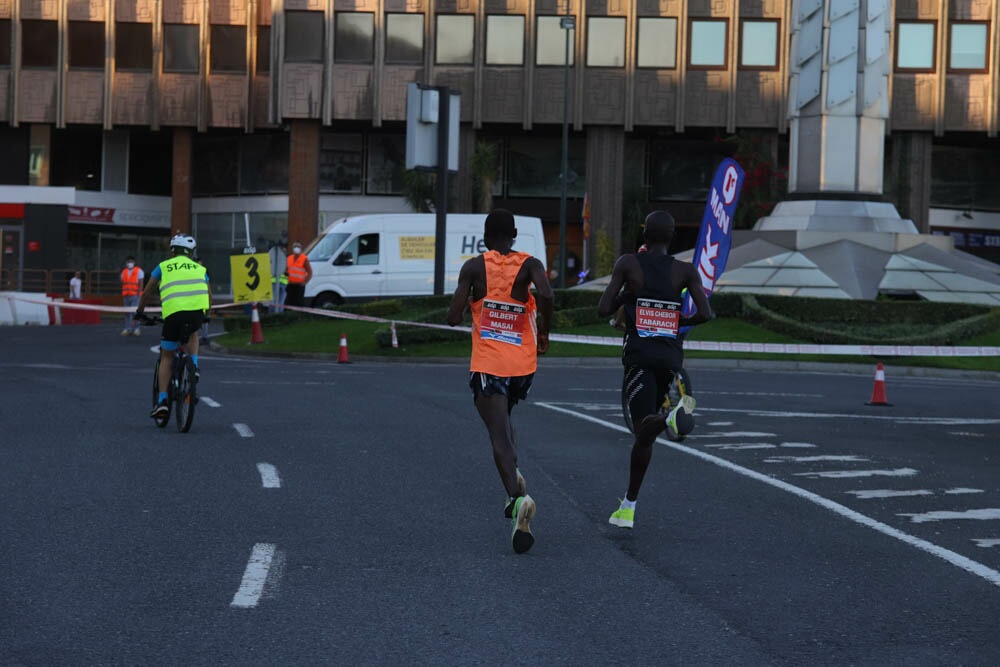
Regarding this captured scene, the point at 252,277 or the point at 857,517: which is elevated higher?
the point at 252,277

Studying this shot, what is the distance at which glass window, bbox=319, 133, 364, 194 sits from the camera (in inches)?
2301

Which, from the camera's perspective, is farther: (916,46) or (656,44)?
(656,44)

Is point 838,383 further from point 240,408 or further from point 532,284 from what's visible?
point 532,284

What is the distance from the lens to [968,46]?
181 feet

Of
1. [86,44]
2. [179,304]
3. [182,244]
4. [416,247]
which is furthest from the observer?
[86,44]

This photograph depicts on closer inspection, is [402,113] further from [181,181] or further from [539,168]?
[181,181]

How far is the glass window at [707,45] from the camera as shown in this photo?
5550 cm

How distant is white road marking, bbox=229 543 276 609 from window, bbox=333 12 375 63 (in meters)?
48.7

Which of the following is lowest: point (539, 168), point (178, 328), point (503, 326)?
point (178, 328)

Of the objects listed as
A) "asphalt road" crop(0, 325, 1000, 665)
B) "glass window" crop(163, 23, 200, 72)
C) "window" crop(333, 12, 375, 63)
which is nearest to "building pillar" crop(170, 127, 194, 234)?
"glass window" crop(163, 23, 200, 72)

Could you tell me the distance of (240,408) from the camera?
1702cm

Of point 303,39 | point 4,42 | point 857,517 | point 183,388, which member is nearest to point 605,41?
point 303,39

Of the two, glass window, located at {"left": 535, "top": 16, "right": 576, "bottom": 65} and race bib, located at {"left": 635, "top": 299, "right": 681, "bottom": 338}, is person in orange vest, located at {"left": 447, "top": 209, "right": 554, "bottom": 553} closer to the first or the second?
race bib, located at {"left": 635, "top": 299, "right": 681, "bottom": 338}

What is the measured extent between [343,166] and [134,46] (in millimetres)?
8795
